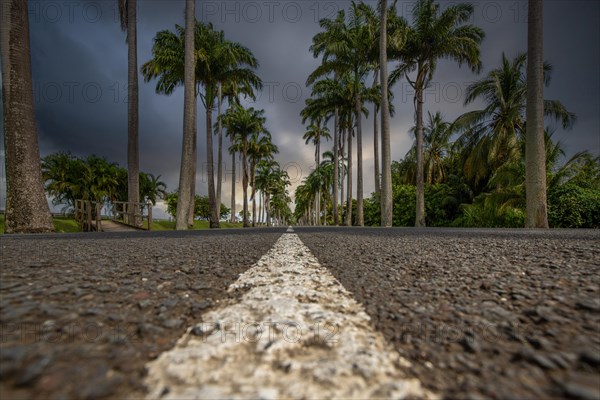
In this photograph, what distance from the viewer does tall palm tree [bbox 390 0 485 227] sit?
1622cm

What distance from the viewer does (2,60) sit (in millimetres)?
7984

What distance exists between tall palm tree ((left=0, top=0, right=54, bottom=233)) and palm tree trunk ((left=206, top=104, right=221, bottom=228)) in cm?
975

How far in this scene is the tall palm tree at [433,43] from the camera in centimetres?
1622

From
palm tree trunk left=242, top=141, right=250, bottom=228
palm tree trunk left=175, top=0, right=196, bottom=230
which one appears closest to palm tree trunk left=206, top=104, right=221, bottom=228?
palm tree trunk left=175, top=0, right=196, bottom=230

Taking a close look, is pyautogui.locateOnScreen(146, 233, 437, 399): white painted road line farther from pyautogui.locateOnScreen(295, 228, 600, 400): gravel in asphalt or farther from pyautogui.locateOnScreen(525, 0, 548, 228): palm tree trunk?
pyautogui.locateOnScreen(525, 0, 548, 228): palm tree trunk

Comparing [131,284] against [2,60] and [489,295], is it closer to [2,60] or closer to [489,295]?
[489,295]

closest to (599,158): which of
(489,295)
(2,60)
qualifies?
(489,295)

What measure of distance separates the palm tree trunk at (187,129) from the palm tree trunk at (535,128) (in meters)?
12.0

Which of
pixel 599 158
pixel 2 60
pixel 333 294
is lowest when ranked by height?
pixel 333 294

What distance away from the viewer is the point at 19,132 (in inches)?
316

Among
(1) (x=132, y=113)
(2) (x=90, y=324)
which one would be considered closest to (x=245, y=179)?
(1) (x=132, y=113)

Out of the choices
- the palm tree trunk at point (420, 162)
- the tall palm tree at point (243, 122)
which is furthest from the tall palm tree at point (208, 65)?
the palm tree trunk at point (420, 162)

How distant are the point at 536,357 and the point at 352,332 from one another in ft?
1.22

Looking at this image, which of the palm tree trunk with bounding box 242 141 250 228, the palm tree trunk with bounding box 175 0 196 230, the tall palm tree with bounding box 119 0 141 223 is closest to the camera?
the palm tree trunk with bounding box 175 0 196 230
